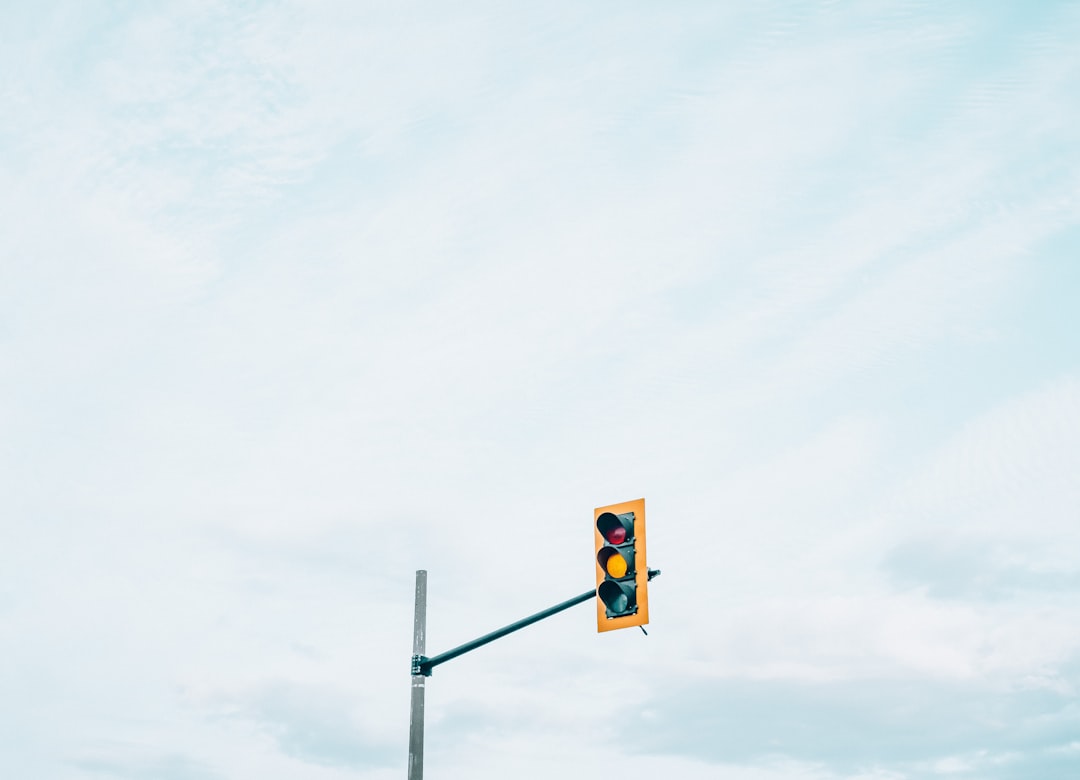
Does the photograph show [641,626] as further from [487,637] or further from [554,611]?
[487,637]

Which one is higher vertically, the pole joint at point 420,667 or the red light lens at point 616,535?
the red light lens at point 616,535

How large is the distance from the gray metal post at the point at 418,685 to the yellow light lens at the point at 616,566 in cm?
410

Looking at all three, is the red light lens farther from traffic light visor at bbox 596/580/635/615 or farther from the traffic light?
traffic light visor at bbox 596/580/635/615

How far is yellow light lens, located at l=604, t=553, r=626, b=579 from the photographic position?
11984 millimetres

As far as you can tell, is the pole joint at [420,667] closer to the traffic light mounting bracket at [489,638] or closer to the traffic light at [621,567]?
the traffic light mounting bracket at [489,638]

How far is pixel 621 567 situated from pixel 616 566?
Result: 6 centimetres

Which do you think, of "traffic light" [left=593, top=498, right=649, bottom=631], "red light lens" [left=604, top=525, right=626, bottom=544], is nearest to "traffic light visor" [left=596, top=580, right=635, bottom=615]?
"traffic light" [left=593, top=498, right=649, bottom=631]

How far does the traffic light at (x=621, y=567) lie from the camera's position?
11820 millimetres

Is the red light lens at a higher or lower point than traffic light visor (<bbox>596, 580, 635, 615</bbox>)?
higher

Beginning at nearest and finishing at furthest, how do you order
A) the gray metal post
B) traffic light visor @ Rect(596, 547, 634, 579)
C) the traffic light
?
the traffic light < traffic light visor @ Rect(596, 547, 634, 579) < the gray metal post

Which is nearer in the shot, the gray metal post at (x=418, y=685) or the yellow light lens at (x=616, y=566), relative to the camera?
the yellow light lens at (x=616, y=566)

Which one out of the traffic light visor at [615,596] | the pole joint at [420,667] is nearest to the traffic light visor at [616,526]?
the traffic light visor at [615,596]

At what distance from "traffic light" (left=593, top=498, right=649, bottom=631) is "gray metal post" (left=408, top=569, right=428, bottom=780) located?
12.6 feet

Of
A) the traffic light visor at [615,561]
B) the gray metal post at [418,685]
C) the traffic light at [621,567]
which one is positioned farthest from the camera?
the gray metal post at [418,685]
